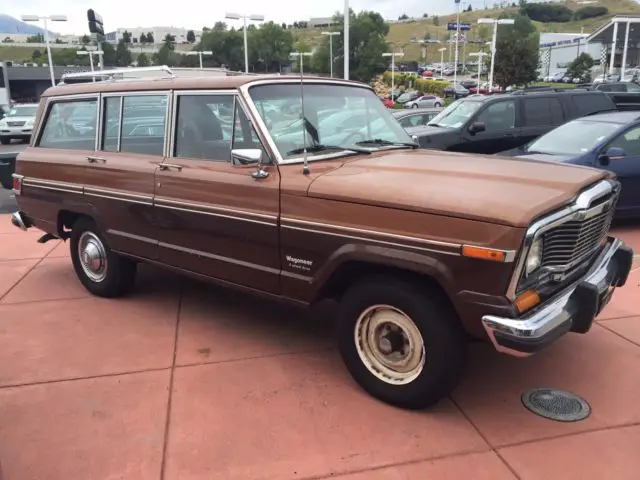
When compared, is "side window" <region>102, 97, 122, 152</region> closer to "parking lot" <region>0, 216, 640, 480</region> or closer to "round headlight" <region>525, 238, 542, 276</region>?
"parking lot" <region>0, 216, 640, 480</region>

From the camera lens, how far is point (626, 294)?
17.7ft

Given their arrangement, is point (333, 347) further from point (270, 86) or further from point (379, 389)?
point (270, 86)

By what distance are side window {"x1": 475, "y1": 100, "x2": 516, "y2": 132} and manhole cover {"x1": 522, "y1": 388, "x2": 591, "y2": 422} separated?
813 centimetres

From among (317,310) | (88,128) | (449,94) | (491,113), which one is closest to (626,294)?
(317,310)

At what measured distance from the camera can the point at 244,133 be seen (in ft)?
13.4

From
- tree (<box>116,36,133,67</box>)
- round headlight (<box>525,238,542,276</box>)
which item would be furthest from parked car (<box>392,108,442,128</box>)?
tree (<box>116,36,133,67</box>)

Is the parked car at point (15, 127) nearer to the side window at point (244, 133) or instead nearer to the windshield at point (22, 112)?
the windshield at point (22, 112)

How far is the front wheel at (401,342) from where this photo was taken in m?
3.26

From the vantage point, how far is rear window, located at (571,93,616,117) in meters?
11.1

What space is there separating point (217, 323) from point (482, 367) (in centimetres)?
220

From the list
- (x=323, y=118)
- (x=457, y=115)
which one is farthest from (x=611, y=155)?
(x=323, y=118)

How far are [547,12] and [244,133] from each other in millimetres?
179259

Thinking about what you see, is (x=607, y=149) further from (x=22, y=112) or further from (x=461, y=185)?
(x=22, y=112)

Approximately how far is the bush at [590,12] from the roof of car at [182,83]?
17822 cm
